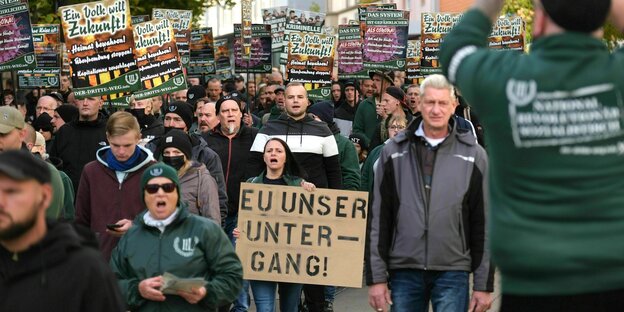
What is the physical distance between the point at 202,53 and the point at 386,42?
9323 mm

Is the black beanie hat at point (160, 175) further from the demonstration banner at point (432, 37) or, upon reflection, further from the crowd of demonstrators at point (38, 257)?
the demonstration banner at point (432, 37)

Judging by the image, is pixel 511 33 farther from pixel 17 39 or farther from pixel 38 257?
pixel 38 257

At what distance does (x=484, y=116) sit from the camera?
4.14 m

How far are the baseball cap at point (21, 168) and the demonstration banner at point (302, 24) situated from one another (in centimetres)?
1891

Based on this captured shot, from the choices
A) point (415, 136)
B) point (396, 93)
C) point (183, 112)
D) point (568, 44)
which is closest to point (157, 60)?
point (183, 112)

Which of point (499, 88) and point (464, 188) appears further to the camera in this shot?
point (464, 188)

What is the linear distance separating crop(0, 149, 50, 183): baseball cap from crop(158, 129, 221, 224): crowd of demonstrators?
5498mm

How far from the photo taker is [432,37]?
25.5m

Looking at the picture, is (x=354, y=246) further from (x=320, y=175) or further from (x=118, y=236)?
(x=118, y=236)

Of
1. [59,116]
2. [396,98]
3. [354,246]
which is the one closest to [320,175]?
[354,246]

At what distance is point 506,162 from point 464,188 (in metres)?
3.73

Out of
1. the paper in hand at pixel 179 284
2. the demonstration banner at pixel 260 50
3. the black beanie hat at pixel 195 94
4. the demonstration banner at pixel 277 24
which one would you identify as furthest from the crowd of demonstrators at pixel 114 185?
the demonstration banner at pixel 277 24

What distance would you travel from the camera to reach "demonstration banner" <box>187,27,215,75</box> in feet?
109

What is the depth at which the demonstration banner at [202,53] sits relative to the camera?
3338cm
